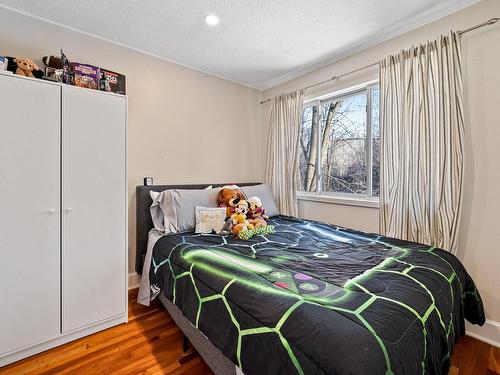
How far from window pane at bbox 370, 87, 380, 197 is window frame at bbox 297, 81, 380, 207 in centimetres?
2

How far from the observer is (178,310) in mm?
1730

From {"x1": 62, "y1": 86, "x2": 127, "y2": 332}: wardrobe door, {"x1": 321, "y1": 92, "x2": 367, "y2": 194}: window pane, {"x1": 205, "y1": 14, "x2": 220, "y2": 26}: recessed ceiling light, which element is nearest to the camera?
{"x1": 62, "y1": 86, "x2": 127, "y2": 332}: wardrobe door

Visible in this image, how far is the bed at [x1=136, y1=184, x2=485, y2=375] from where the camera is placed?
851 mm

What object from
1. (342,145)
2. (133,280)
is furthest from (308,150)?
(133,280)

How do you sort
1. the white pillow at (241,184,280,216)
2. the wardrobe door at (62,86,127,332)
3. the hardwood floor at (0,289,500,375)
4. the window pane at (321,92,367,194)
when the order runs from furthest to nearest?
the white pillow at (241,184,280,216) < the window pane at (321,92,367,194) < the wardrobe door at (62,86,127,332) < the hardwood floor at (0,289,500,375)

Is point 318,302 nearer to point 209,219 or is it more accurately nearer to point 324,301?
point 324,301

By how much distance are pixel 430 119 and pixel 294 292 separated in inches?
69.9

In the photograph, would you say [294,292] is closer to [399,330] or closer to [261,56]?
[399,330]

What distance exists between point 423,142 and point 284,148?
60.0 inches

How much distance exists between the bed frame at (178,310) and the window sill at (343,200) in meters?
0.82

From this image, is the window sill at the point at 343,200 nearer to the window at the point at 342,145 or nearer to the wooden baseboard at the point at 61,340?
the window at the point at 342,145

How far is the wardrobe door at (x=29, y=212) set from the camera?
4.98 feet

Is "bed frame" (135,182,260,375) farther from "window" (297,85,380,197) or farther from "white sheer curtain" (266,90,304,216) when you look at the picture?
"window" (297,85,380,197)

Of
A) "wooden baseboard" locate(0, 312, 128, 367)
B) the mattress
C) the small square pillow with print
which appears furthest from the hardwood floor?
the small square pillow with print
